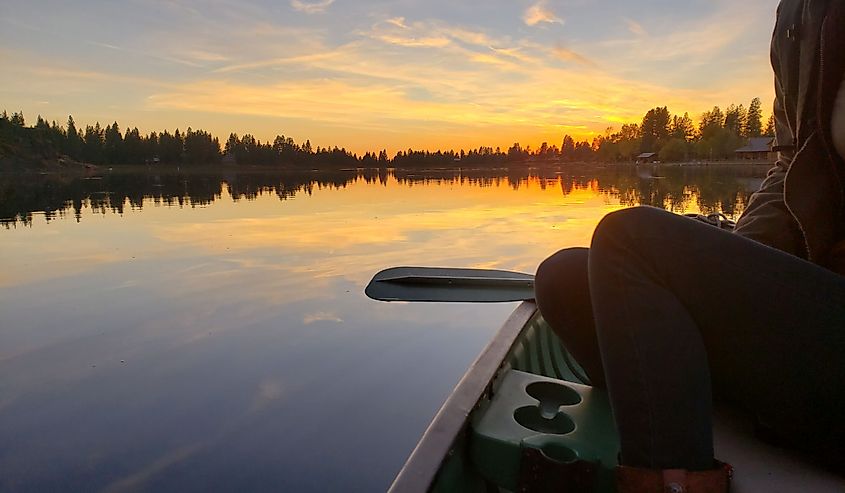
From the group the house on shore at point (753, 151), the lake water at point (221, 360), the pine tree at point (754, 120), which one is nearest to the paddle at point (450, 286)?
the lake water at point (221, 360)

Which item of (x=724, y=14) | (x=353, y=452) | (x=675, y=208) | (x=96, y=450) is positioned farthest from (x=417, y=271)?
(x=675, y=208)

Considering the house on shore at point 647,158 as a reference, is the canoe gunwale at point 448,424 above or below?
below

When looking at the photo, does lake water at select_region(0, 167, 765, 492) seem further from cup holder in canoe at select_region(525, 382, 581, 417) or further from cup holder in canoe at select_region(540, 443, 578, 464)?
cup holder in canoe at select_region(540, 443, 578, 464)

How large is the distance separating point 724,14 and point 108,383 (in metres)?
9.38

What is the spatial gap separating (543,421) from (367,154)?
3632 inches

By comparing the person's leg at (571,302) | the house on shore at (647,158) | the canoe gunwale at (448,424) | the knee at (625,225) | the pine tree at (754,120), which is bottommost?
the canoe gunwale at (448,424)

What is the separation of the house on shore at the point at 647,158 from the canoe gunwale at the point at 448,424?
78962 millimetres

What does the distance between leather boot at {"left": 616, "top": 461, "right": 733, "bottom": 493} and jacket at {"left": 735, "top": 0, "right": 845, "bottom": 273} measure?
47 centimetres

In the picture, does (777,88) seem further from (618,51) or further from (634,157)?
(634,157)

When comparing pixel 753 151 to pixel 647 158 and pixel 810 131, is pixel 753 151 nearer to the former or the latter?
pixel 647 158

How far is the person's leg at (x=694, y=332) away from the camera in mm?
923

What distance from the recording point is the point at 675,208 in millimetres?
11297

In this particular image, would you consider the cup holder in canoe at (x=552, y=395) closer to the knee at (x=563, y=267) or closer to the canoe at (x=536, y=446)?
the canoe at (x=536, y=446)

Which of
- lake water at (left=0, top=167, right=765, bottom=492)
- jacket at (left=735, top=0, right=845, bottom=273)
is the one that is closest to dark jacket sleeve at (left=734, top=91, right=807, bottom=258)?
jacket at (left=735, top=0, right=845, bottom=273)
